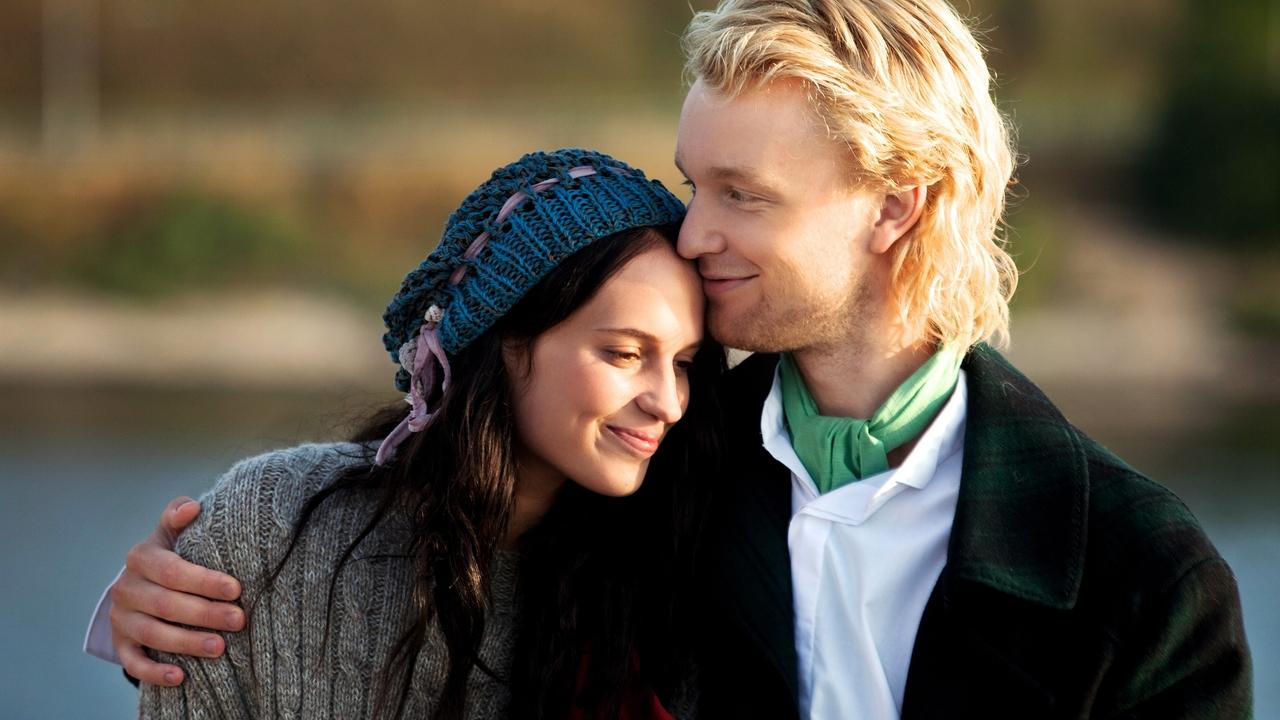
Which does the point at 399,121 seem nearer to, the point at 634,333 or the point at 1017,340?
the point at 1017,340

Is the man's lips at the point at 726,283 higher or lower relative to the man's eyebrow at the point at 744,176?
lower

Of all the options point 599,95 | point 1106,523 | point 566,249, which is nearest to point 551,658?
point 566,249

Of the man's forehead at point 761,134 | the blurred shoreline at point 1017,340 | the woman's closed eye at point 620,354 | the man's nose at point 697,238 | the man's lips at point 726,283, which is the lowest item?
the blurred shoreline at point 1017,340

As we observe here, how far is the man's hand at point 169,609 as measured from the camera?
256 centimetres

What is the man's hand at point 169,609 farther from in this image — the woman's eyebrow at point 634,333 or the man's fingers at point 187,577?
the woman's eyebrow at point 634,333

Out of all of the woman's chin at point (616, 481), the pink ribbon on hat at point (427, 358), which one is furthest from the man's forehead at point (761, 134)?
the woman's chin at point (616, 481)

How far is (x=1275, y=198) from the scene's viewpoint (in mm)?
14852

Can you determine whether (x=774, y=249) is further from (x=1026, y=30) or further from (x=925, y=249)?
(x=1026, y=30)

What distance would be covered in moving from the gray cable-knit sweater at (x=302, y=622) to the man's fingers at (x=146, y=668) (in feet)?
0.08

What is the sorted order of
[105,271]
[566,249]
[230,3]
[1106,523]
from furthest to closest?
[230,3], [105,271], [566,249], [1106,523]

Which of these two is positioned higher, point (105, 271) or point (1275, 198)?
point (1275, 198)

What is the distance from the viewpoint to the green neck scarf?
2629 millimetres

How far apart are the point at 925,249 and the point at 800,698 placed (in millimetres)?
878

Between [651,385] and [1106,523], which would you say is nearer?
[1106,523]
